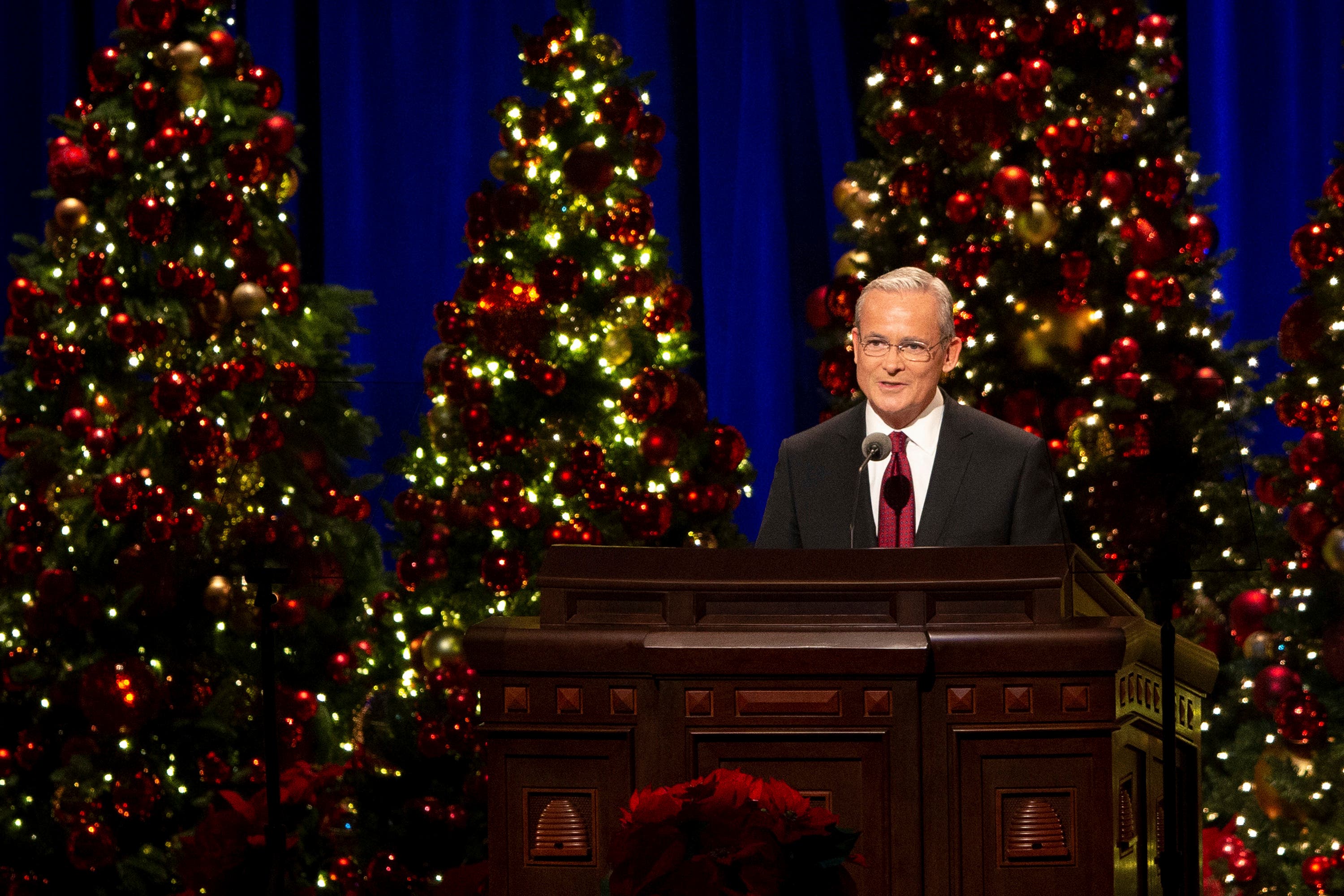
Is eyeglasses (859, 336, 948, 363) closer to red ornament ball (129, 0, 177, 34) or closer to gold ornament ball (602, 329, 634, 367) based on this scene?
gold ornament ball (602, 329, 634, 367)

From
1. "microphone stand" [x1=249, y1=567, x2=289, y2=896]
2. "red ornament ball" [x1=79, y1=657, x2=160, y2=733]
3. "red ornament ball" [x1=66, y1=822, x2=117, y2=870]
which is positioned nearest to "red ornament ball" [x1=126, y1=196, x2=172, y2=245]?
"red ornament ball" [x1=79, y1=657, x2=160, y2=733]

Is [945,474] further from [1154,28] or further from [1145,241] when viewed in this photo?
→ [1154,28]

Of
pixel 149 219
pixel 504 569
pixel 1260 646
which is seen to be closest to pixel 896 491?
pixel 1260 646

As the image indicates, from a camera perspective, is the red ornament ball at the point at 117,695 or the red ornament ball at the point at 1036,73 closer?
the red ornament ball at the point at 117,695

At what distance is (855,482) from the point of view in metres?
2.85

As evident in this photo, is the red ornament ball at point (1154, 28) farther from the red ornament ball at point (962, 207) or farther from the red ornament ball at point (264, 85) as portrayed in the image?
the red ornament ball at point (264, 85)

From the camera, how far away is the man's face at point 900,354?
9.34 ft

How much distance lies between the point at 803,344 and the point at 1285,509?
1897mm

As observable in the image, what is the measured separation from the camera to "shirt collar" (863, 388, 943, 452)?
9.38 ft

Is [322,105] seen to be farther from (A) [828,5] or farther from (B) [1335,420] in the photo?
(B) [1335,420]

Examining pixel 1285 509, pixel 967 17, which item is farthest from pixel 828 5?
pixel 1285 509

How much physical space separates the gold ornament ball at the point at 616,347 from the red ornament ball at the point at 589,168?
45 cm

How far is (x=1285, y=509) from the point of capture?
510 centimetres

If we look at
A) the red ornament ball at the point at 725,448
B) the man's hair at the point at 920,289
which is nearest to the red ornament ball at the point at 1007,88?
the red ornament ball at the point at 725,448
